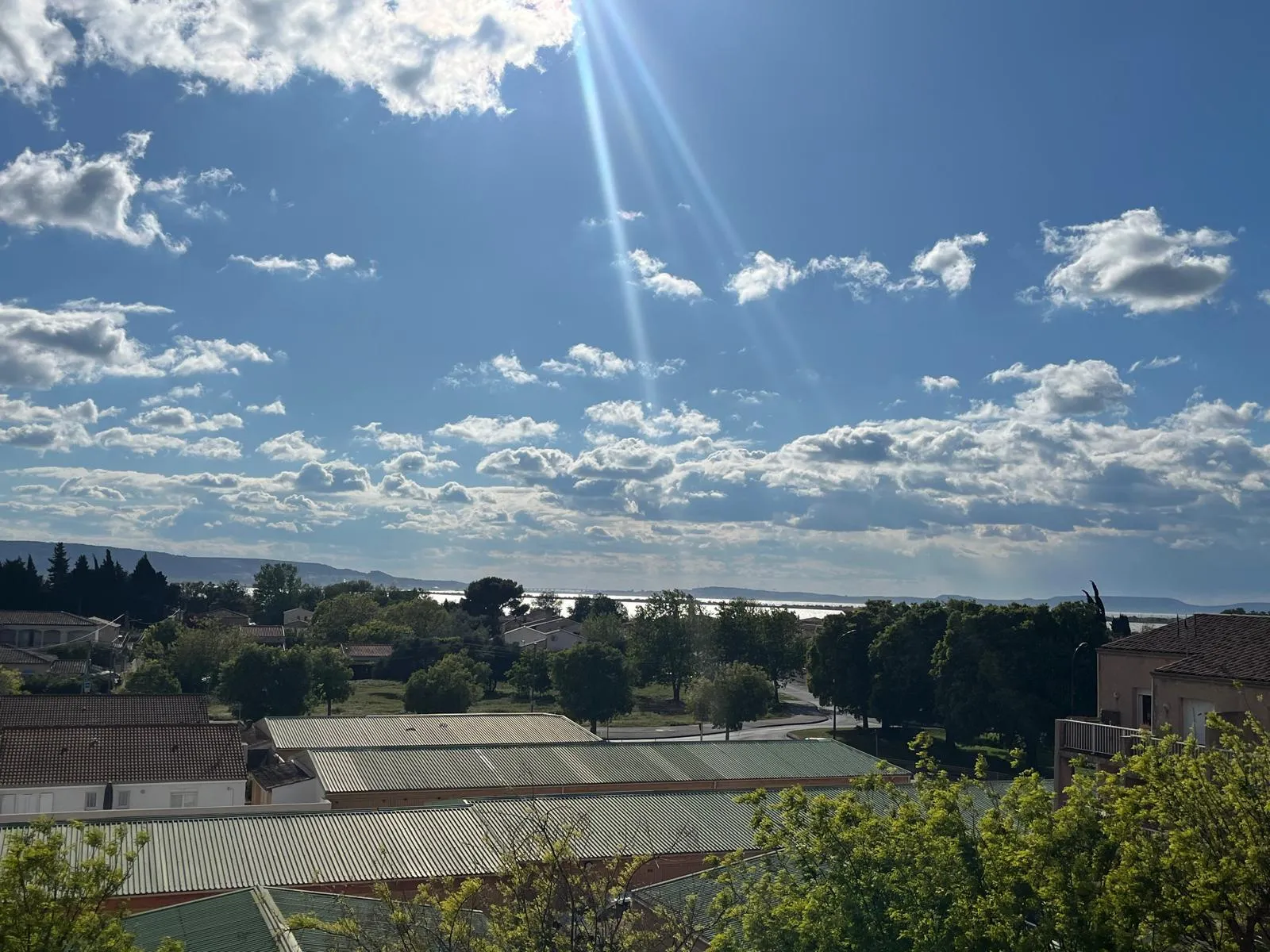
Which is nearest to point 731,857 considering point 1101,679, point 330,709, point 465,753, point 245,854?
point 245,854

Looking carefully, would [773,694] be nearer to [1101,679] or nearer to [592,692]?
[592,692]

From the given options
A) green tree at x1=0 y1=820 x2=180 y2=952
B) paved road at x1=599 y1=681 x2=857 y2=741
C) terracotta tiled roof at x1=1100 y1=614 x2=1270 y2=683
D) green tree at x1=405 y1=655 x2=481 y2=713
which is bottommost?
paved road at x1=599 y1=681 x2=857 y2=741

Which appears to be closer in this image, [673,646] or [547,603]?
[673,646]

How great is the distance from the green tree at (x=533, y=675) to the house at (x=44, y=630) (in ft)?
147

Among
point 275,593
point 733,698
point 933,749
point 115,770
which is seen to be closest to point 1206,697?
point 115,770

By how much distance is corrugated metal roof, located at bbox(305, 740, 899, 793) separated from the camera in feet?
123

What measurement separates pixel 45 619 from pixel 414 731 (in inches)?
3203

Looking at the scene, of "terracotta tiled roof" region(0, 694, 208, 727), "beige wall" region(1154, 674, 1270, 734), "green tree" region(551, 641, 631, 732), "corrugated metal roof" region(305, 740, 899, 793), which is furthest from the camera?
"green tree" region(551, 641, 631, 732)

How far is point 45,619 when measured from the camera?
355ft

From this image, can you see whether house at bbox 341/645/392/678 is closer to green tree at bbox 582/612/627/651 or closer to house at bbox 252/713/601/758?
green tree at bbox 582/612/627/651

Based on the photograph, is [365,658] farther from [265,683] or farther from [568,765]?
[568,765]

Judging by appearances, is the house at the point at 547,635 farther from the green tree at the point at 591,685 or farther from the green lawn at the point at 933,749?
the green lawn at the point at 933,749

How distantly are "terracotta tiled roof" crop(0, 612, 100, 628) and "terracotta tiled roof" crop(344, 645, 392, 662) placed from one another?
2741cm

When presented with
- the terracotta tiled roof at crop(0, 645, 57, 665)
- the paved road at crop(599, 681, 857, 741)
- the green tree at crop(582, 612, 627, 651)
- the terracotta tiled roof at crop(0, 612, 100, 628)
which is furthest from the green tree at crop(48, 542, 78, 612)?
the paved road at crop(599, 681, 857, 741)
